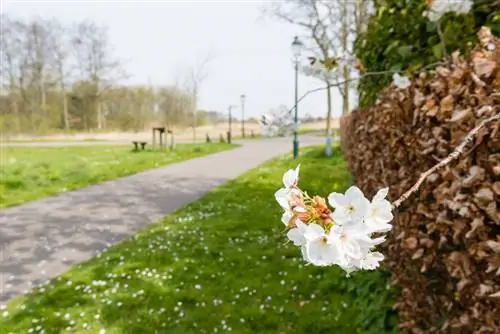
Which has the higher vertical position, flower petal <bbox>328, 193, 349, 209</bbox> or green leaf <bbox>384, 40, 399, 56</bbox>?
green leaf <bbox>384, 40, 399, 56</bbox>

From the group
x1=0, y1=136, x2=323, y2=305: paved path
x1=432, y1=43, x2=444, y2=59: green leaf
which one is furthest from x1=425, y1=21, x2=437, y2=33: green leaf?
x1=0, y1=136, x2=323, y2=305: paved path

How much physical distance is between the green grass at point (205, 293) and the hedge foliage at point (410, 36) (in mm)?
2150

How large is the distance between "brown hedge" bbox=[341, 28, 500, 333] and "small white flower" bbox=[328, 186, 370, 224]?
2.87 feet

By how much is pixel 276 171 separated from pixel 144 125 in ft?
106

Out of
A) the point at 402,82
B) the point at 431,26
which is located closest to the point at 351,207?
the point at 402,82

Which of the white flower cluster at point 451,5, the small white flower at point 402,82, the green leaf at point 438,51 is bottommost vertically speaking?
the small white flower at point 402,82

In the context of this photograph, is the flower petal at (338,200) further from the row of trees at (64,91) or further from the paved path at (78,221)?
the row of trees at (64,91)

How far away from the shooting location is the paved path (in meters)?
5.16

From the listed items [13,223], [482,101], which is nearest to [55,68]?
[13,223]

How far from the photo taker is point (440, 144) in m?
2.32

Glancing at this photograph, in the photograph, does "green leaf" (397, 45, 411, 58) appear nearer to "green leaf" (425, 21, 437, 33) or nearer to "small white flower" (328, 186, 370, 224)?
"green leaf" (425, 21, 437, 33)

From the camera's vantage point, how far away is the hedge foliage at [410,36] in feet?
12.2

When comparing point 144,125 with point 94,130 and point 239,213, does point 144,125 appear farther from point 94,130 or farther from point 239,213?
point 239,213

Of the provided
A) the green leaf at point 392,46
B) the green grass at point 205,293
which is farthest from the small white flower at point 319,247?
the green leaf at point 392,46
